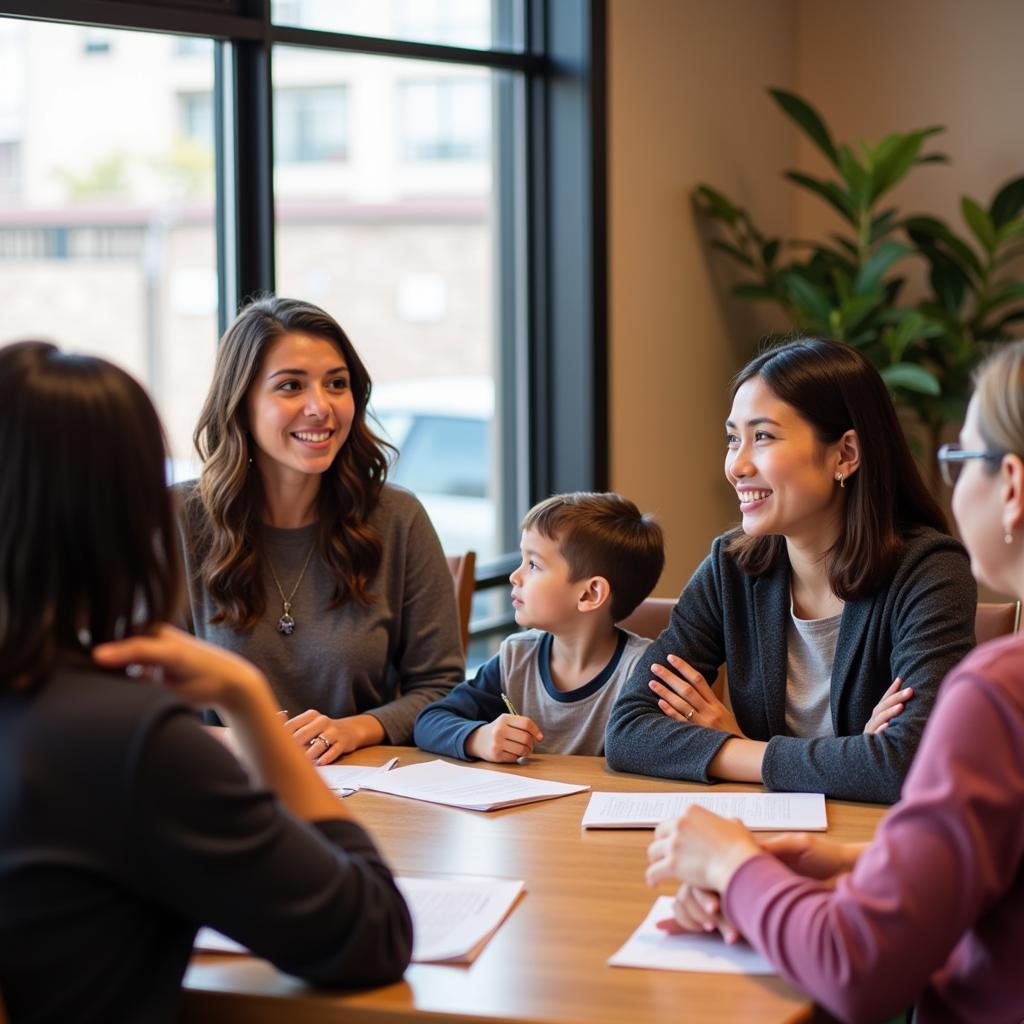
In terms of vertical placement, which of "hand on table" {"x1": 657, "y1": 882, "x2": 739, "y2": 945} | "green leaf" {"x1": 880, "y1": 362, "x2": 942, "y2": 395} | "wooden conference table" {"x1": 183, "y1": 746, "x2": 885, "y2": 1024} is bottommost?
"wooden conference table" {"x1": 183, "y1": 746, "x2": 885, "y2": 1024}

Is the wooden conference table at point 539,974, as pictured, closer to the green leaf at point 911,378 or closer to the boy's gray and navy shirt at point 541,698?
the boy's gray and navy shirt at point 541,698

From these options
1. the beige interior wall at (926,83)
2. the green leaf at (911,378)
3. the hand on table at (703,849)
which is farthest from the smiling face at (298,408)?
the beige interior wall at (926,83)

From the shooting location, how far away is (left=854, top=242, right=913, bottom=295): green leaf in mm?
4137

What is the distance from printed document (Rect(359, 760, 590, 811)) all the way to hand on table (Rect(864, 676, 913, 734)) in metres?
0.40

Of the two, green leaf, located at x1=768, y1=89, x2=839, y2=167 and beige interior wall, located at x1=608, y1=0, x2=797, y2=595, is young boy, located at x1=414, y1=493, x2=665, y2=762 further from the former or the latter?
green leaf, located at x1=768, y1=89, x2=839, y2=167

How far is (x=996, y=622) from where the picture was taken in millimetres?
2299

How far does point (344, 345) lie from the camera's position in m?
2.59

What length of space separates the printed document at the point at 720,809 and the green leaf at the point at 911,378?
2.26 metres

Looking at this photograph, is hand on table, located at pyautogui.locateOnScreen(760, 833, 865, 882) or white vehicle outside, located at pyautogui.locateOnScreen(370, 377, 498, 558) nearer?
hand on table, located at pyautogui.locateOnScreen(760, 833, 865, 882)

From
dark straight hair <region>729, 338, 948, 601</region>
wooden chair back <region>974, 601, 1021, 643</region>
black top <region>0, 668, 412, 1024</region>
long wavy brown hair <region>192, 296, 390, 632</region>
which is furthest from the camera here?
long wavy brown hair <region>192, 296, 390, 632</region>

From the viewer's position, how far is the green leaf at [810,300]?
4176 mm

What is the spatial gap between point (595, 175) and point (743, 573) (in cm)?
206

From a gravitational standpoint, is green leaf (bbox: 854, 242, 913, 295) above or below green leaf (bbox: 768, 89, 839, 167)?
below

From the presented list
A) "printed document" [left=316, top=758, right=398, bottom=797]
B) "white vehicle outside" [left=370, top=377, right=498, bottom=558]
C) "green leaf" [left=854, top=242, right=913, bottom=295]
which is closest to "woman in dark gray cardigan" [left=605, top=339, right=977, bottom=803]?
"printed document" [left=316, top=758, right=398, bottom=797]
